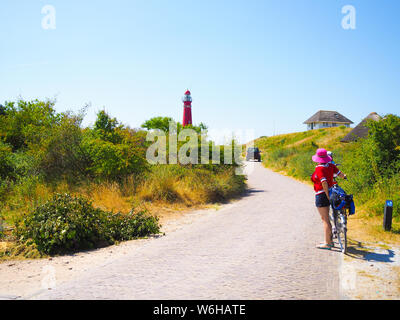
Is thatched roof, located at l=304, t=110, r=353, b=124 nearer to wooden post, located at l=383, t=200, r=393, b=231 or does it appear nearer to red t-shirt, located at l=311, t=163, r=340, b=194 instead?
wooden post, located at l=383, t=200, r=393, b=231

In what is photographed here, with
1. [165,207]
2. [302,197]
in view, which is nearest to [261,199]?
[302,197]

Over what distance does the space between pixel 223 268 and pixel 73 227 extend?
133 inches

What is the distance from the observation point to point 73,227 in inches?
260

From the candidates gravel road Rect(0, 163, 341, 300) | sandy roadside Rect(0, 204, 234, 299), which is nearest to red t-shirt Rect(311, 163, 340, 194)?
gravel road Rect(0, 163, 341, 300)

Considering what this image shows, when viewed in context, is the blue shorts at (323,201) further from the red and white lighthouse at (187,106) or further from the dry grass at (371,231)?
the red and white lighthouse at (187,106)

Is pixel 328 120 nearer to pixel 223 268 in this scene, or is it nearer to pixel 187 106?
pixel 187 106

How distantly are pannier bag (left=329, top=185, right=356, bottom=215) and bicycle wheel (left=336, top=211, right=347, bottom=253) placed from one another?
15 centimetres

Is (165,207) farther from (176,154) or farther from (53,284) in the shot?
(53,284)

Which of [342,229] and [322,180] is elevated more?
[322,180]

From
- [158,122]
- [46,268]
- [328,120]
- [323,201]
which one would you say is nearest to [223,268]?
[323,201]

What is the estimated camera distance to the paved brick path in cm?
428

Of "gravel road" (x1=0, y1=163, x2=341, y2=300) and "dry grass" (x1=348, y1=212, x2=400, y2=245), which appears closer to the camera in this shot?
Result: "gravel road" (x1=0, y1=163, x2=341, y2=300)

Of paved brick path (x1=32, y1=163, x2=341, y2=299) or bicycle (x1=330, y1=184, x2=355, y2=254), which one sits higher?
bicycle (x1=330, y1=184, x2=355, y2=254)

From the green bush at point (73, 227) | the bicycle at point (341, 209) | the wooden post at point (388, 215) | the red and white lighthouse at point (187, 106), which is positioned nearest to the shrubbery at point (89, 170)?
the green bush at point (73, 227)
